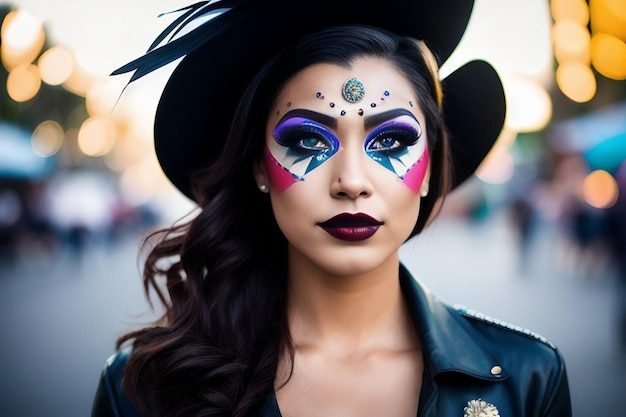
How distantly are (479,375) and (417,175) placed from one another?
775mm

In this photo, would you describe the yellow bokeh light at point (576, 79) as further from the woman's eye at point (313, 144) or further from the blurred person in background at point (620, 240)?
the woman's eye at point (313, 144)

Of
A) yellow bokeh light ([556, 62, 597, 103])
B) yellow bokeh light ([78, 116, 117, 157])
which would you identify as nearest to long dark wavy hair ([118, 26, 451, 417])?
yellow bokeh light ([556, 62, 597, 103])

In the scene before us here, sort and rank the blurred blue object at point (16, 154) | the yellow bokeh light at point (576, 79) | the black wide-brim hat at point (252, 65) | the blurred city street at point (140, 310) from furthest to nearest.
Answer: the blurred blue object at point (16, 154), the yellow bokeh light at point (576, 79), the blurred city street at point (140, 310), the black wide-brim hat at point (252, 65)

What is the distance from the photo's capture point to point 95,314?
426 inches

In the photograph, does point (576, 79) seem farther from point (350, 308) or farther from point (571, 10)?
point (350, 308)

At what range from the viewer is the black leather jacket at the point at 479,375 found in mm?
2629

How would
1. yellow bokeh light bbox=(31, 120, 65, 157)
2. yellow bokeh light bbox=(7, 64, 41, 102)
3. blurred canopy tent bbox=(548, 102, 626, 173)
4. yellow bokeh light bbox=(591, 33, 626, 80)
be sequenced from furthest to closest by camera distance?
yellow bokeh light bbox=(31, 120, 65, 157) < yellow bokeh light bbox=(7, 64, 41, 102) < blurred canopy tent bbox=(548, 102, 626, 173) < yellow bokeh light bbox=(591, 33, 626, 80)

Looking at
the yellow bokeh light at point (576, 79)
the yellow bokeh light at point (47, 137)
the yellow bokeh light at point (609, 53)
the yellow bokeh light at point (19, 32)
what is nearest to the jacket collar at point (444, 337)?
the yellow bokeh light at point (19, 32)

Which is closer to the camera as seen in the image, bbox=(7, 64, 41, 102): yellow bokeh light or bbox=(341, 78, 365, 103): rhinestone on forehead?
bbox=(341, 78, 365, 103): rhinestone on forehead

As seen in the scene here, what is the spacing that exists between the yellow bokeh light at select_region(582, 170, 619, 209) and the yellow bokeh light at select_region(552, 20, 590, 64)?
337cm

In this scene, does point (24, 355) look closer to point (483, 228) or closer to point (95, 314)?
point (95, 314)

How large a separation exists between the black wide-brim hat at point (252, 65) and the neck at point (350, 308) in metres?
0.72

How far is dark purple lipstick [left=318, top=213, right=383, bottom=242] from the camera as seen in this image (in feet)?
8.43

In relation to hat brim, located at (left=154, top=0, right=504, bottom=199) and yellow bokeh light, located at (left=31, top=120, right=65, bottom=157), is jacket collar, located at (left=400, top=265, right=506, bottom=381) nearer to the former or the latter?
hat brim, located at (left=154, top=0, right=504, bottom=199)
